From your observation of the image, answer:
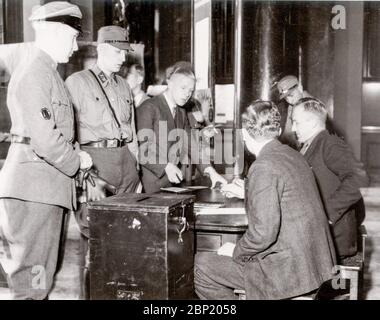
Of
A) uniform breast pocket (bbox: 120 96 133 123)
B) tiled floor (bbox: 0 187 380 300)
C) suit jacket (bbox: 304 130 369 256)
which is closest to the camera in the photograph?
suit jacket (bbox: 304 130 369 256)

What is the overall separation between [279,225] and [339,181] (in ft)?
3.01

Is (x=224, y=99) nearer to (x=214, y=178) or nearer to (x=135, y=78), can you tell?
(x=135, y=78)

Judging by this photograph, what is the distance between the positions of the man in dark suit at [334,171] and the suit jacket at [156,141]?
102 centimetres

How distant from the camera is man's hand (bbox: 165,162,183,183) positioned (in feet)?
11.0

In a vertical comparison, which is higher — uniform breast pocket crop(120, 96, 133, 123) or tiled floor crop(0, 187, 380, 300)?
uniform breast pocket crop(120, 96, 133, 123)

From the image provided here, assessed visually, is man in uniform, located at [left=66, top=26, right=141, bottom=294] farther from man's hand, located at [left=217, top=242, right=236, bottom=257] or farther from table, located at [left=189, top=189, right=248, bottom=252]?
man's hand, located at [left=217, top=242, right=236, bottom=257]

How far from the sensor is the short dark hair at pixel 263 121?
2.29 metres

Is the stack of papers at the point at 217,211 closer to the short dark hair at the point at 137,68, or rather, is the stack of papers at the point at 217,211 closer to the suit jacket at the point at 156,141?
the suit jacket at the point at 156,141

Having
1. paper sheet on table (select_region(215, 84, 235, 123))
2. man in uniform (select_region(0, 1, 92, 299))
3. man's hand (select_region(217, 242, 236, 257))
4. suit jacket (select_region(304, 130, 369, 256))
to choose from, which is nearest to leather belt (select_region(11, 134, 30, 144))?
man in uniform (select_region(0, 1, 92, 299))

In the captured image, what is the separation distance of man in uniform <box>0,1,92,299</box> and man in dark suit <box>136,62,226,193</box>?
101 centimetres

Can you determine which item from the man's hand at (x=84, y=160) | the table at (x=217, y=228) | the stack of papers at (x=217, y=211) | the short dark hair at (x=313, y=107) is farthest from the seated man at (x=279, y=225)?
Answer: the man's hand at (x=84, y=160)

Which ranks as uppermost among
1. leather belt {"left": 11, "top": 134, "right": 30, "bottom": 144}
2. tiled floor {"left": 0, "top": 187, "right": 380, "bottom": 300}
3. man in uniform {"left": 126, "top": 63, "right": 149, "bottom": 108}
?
man in uniform {"left": 126, "top": 63, "right": 149, "bottom": 108}

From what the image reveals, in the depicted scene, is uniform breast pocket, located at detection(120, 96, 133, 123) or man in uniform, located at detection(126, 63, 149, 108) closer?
uniform breast pocket, located at detection(120, 96, 133, 123)
